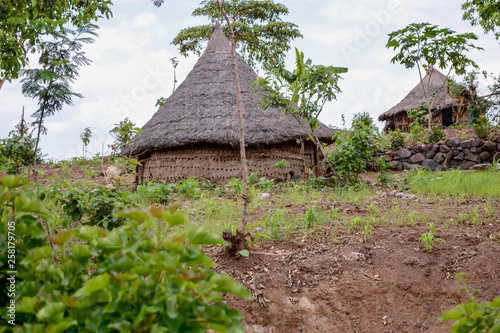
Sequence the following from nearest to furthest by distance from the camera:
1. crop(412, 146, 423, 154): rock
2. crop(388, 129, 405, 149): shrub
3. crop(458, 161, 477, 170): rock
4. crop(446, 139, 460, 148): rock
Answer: crop(458, 161, 477, 170): rock < crop(446, 139, 460, 148): rock < crop(412, 146, 423, 154): rock < crop(388, 129, 405, 149): shrub

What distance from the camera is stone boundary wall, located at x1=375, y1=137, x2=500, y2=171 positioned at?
9.62 m

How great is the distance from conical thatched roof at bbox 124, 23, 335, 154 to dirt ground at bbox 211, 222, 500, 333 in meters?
4.69

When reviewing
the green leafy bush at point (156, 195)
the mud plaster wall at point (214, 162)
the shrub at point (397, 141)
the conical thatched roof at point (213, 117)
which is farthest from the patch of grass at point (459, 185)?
the shrub at point (397, 141)

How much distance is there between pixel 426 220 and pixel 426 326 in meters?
1.45

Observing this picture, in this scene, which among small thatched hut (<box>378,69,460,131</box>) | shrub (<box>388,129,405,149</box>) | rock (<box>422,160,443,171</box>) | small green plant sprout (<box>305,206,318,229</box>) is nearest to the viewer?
small green plant sprout (<box>305,206,318,229</box>)

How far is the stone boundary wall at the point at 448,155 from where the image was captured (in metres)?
9.62

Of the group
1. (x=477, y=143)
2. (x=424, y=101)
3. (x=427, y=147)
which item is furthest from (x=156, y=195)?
(x=424, y=101)

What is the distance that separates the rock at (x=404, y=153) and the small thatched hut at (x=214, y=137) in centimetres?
251

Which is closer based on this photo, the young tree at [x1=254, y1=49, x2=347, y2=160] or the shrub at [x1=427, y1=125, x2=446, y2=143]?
the young tree at [x1=254, y1=49, x2=347, y2=160]

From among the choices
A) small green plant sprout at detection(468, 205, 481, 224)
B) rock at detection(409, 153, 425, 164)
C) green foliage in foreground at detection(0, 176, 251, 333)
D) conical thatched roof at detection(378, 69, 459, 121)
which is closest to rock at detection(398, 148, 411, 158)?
rock at detection(409, 153, 425, 164)

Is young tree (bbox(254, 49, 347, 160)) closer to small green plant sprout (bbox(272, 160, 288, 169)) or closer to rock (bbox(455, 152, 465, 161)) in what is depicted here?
small green plant sprout (bbox(272, 160, 288, 169))

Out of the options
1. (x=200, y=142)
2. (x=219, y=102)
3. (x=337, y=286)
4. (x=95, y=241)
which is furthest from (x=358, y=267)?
(x=219, y=102)

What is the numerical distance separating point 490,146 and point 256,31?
384 inches

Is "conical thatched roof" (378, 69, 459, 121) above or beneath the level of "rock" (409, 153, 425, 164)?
A: above
